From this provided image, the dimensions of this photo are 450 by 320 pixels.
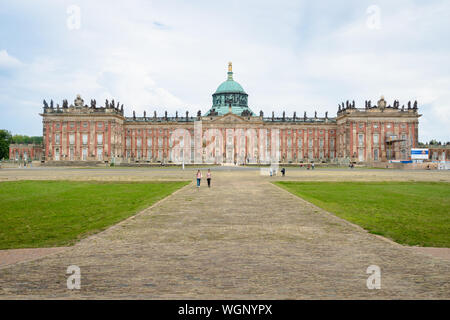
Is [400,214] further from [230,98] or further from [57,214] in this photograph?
[230,98]

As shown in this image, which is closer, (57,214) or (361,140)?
(57,214)

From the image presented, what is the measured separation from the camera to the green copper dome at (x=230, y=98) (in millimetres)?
104006

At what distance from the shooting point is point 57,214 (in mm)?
14242

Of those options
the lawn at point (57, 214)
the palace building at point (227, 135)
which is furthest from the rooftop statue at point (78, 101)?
the lawn at point (57, 214)

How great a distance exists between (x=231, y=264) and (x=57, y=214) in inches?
383

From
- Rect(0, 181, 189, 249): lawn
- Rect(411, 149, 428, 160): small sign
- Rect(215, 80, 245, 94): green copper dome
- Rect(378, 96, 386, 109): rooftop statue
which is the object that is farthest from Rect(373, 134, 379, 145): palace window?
Rect(0, 181, 189, 249): lawn

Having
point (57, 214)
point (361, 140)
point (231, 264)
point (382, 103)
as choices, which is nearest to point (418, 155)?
point (361, 140)

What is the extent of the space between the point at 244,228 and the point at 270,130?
289 feet

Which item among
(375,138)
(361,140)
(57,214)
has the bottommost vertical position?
(57,214)

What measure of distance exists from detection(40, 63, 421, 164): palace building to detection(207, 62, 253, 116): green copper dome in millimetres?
1373

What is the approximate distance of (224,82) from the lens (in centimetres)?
10919

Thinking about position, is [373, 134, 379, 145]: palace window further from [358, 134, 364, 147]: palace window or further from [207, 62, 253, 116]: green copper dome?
[207, 62, 253, 116]: green copper dome

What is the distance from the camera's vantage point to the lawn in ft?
33.6

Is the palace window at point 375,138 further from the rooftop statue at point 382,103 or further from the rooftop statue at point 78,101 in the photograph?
the rooftop statue at point 78,101
